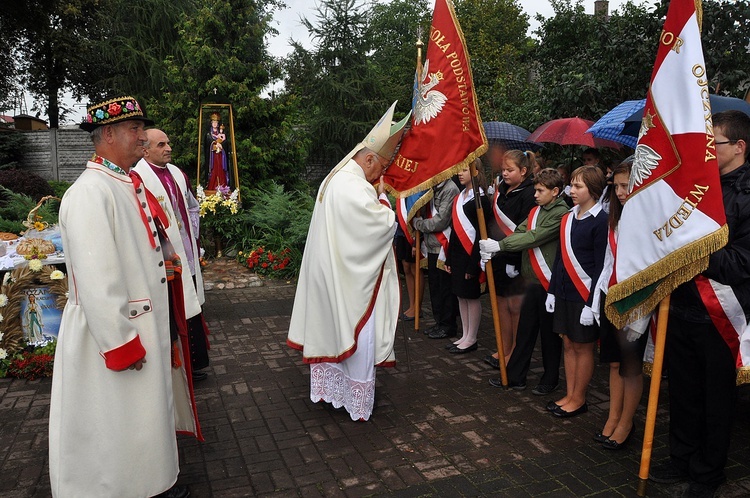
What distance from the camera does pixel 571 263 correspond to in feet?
13.6

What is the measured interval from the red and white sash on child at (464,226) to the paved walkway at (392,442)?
1.13 meters

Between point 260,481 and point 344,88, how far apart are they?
1288cm

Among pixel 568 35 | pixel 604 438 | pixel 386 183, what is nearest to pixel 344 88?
pixel 568 35

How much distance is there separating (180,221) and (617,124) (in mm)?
4192

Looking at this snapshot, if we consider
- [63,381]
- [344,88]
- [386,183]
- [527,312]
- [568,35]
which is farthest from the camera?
[344,88]

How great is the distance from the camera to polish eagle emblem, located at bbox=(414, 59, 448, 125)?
484 centimetres

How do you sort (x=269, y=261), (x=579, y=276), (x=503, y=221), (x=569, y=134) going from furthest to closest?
(x=269, y=261), (x=569, y=134), (x=503, y=221), (x=579, y=276)

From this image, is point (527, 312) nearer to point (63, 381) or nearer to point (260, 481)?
point (260, 481)

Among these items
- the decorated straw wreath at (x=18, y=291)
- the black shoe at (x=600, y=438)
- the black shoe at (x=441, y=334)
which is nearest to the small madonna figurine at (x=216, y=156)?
the decorated straw wreath at (x=18, y=291)

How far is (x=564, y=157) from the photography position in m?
9.02

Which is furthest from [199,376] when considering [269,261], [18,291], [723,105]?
[723,105]

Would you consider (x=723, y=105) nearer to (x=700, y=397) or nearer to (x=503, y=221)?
(x=503, y=221)

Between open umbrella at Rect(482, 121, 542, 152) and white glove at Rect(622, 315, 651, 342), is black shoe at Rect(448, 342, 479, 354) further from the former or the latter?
open umbrella at Rect(482, 121, 542, 152)

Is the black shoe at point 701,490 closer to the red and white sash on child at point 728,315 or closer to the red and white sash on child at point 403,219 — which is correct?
the red and white sash on child at point 728,315
